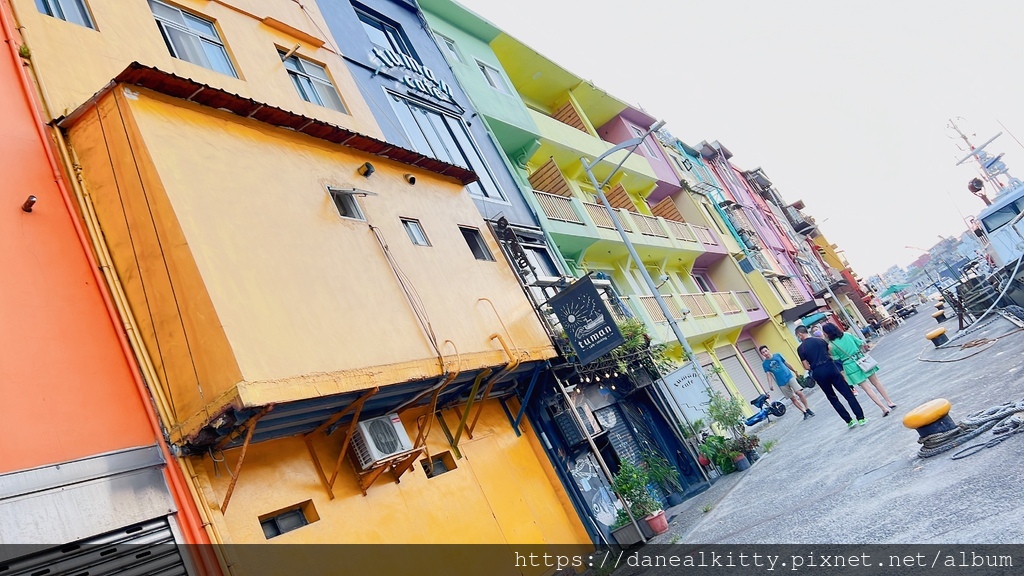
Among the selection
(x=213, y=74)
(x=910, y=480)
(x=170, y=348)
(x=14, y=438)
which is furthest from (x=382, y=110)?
(x=910, y=480)

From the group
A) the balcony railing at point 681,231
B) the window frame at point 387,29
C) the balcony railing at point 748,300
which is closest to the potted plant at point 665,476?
the window frame at point 387,29

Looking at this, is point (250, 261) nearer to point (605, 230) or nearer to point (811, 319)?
point (605, 230)

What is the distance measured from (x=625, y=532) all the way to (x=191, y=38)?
32.3 feet

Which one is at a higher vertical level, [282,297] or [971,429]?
[282,297]

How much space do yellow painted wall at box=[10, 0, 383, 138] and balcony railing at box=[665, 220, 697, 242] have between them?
16439 mm

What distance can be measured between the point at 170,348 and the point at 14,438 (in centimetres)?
156

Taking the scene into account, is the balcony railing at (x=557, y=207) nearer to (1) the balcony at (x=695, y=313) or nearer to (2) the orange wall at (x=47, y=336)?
(1) the balcony at (x=695, y=313)

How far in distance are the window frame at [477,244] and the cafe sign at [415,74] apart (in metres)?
4.64

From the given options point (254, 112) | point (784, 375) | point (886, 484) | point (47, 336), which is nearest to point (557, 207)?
point (784, 375)

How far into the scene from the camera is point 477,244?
42.5 ft

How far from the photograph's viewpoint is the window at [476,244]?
12.8 metres

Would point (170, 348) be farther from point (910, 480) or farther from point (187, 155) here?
point (910, 480)

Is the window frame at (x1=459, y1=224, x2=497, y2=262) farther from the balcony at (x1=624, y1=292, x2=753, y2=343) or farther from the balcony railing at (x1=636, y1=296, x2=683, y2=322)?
the balcony railing at (x1=636, y1=296, x2=683, y2=322)

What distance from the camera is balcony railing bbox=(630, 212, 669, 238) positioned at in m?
24.3
